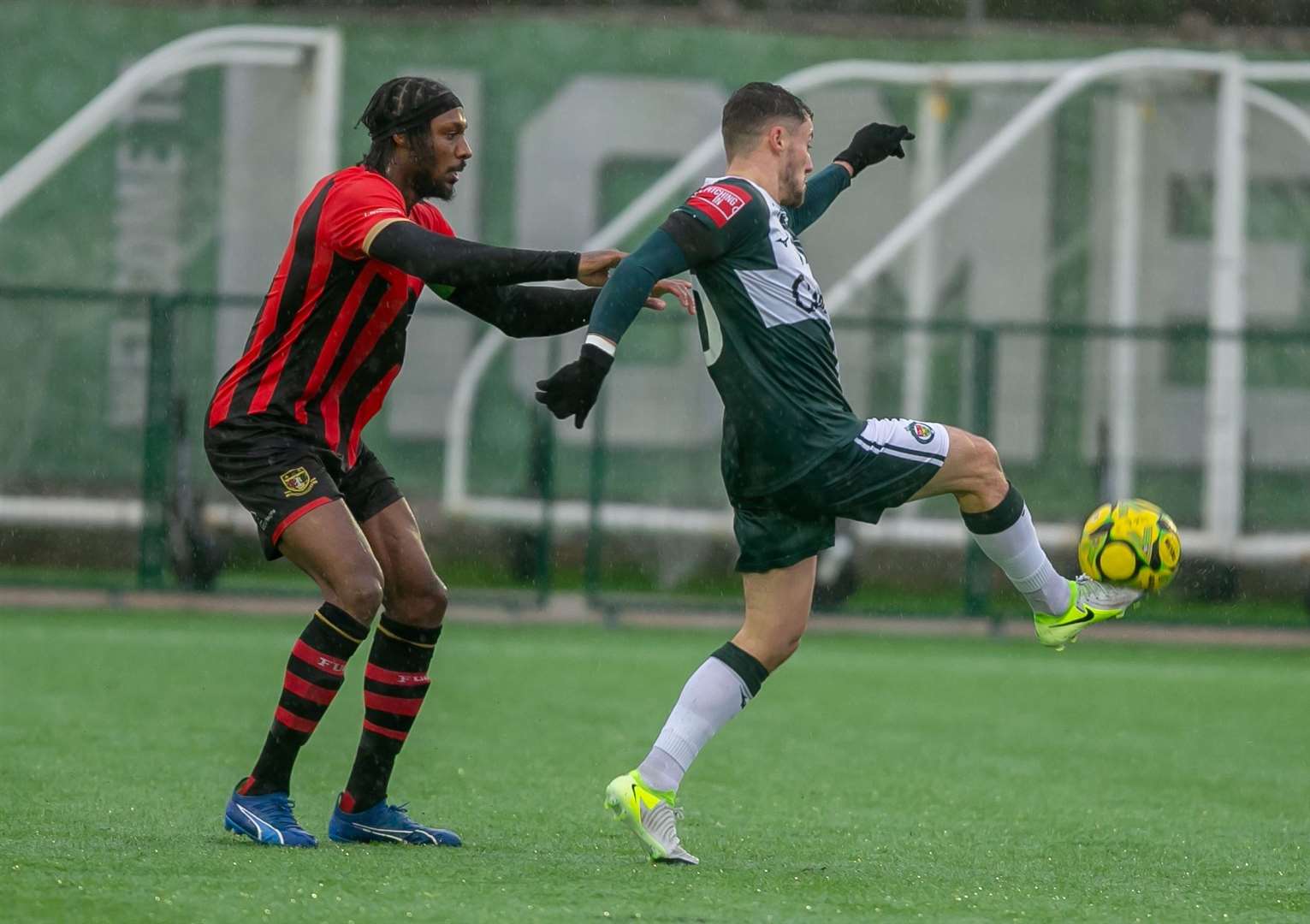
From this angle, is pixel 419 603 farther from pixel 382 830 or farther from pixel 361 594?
pixel 382 830

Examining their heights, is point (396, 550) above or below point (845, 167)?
below

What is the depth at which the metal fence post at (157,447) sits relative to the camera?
14.6m

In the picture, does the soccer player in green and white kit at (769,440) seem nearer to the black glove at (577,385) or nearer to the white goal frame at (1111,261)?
the black glove at (577,385)

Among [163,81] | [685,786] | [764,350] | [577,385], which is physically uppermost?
[163,81]

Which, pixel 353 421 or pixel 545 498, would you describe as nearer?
pixel 353 421

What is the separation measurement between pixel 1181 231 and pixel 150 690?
1087 centimetres

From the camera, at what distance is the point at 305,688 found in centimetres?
576

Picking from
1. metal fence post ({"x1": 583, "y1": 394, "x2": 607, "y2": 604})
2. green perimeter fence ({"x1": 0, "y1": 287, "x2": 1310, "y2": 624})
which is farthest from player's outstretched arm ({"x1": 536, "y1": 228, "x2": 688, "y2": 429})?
green perimeter fence ({"x1": 0, "y1": 287, "x2": 1310, "y2": 624})

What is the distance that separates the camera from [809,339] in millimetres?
5730

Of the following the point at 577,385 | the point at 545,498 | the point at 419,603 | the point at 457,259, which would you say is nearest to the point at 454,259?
the point at 457,259

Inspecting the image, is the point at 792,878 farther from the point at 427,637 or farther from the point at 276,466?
the point at 276,466

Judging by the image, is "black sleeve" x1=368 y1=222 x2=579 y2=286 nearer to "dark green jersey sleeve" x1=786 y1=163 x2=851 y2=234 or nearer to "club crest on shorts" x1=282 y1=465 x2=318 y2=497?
"club crest on shorts" x1=282 y1=465 x2=318 y2=497

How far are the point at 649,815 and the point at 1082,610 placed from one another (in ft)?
5.01

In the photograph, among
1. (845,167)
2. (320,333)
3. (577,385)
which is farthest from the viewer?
(845,167)
